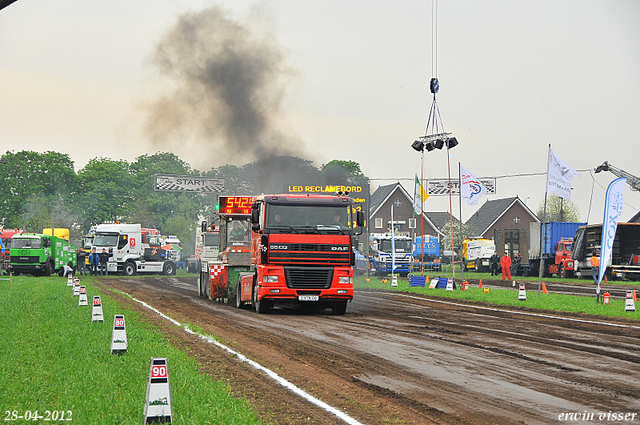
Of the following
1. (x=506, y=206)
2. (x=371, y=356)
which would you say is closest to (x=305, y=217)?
(x=371, y=356)

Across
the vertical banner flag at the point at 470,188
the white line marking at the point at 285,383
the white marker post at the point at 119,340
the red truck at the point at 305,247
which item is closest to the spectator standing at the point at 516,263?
the vertical banner flag at the point at 470,188

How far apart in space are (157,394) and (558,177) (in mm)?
19999

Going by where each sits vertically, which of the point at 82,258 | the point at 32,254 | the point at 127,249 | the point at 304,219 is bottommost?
the point at 82,258

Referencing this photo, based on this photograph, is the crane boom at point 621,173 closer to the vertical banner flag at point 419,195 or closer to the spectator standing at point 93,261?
the vertical banner flag at point 419,195

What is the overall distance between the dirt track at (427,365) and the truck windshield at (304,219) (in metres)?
2.41

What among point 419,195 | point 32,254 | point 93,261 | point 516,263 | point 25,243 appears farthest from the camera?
point 516,263

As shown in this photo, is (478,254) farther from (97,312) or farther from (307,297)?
(97,312)

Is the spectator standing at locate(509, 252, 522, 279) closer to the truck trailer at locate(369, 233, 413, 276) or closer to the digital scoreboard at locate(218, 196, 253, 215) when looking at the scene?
the truck trailer at locate(369, 233, 413, 276)

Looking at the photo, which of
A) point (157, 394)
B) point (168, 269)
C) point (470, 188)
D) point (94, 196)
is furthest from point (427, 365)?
point (94, 196)

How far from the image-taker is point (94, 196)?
3509 inches

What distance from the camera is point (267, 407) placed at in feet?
24.0

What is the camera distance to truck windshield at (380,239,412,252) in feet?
157

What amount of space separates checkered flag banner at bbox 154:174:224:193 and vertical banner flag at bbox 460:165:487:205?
37.2 metres

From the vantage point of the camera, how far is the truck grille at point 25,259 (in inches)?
1709
